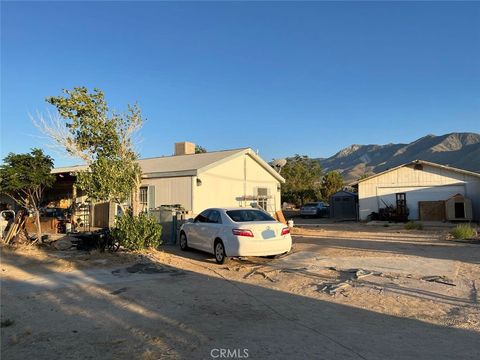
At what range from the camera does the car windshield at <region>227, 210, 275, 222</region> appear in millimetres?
11066

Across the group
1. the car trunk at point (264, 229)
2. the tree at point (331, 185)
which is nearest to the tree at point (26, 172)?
the car trunk at point (264, 229)

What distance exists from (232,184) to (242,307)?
41.7 ft

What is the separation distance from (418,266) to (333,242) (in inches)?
222

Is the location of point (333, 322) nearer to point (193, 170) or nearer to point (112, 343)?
point (112, 343)

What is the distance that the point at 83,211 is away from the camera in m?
20.1

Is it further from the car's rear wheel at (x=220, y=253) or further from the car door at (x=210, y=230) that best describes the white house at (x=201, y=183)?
the car's rear wheel at (x=220, y=253)

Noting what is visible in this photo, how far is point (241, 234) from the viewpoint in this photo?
1026 cm

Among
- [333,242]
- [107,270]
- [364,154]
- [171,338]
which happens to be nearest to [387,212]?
[333,242]

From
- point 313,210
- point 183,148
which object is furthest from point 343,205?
point 183,148

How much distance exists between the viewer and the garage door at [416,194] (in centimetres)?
2706

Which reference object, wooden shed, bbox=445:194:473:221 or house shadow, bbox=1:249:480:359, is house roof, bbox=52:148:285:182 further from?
wooden shed, bbox=445:194:473:221

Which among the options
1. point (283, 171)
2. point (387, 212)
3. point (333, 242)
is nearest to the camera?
point (333, 242)

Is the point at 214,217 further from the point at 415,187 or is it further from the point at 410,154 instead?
the point at 410,154

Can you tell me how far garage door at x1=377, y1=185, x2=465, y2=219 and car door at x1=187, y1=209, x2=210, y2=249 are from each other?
1987 cm
